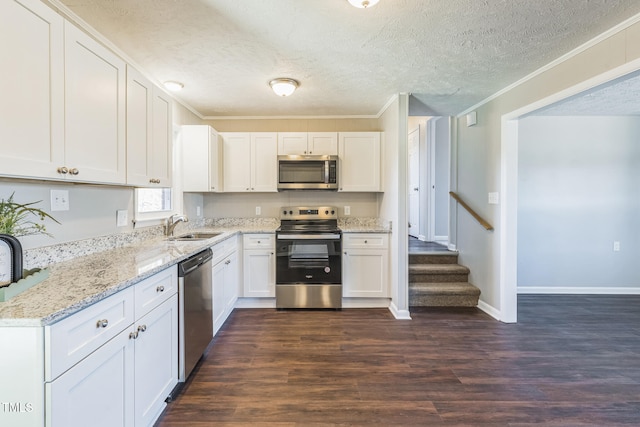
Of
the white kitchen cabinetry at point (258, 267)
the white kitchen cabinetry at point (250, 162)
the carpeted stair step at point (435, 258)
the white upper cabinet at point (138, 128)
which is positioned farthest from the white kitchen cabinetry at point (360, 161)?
the white upper cabinet at point (138, 128)

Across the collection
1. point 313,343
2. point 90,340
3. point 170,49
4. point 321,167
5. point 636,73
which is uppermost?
point 170,49

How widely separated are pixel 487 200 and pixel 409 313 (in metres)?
1.57

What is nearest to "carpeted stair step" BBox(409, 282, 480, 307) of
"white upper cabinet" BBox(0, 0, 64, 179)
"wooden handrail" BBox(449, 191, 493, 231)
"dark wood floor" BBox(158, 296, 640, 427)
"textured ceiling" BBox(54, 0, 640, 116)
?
"dark wood floor" BBox(158, 296, 640, 427)

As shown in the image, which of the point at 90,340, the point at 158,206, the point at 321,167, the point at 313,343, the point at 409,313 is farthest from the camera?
the point at 321,167

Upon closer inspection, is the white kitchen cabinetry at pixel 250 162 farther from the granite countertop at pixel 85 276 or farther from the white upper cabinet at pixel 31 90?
the white upper cabinet at pixel 31 90

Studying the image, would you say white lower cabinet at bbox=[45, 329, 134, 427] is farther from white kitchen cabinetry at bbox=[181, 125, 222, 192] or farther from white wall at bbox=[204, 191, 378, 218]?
white wall at bbox=[204, 191, 378, 218]

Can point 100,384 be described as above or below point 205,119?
below

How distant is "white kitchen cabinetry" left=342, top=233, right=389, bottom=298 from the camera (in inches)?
136

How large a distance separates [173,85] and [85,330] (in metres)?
2.48

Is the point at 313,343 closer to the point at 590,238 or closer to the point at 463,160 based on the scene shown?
the point at 463,160

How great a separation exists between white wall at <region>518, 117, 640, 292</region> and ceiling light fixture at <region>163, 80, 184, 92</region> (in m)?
4.20

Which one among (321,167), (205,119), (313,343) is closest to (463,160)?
(321,167)

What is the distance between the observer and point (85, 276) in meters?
1.40

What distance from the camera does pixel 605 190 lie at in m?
3.89
